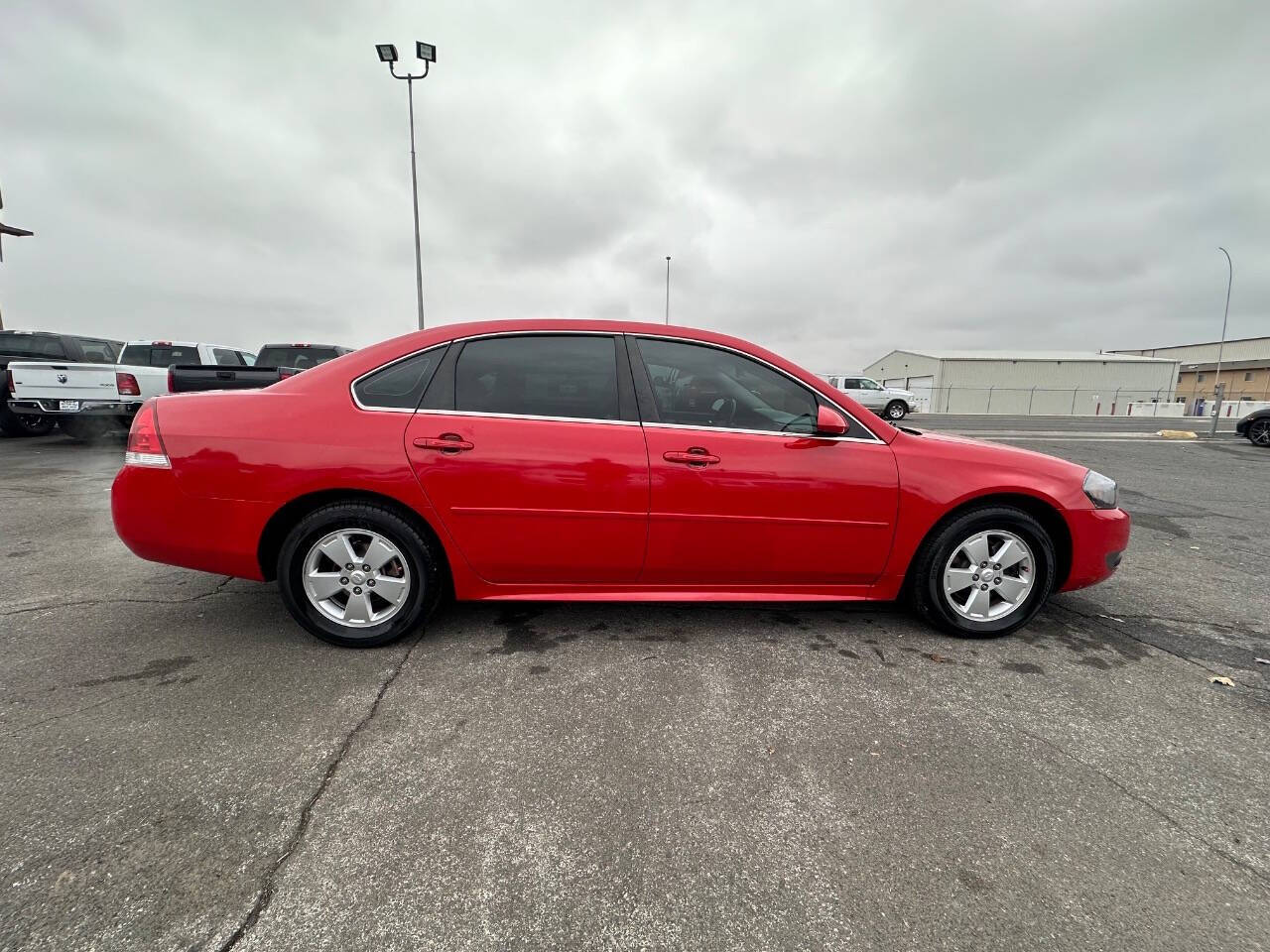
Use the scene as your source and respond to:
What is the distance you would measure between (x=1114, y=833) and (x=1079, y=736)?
51 centimetres

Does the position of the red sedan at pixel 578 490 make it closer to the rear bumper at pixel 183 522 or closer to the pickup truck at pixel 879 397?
the rear bumper at pixel 183 522

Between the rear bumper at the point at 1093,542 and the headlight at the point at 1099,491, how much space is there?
37 millimetres

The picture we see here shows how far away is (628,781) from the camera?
1806mm

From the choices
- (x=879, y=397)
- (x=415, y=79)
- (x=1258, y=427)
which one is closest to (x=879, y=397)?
(x=879, y=397)

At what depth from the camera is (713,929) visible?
1.33 m

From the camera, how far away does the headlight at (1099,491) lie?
2879mm

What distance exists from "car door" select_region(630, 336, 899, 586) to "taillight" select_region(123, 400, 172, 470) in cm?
226

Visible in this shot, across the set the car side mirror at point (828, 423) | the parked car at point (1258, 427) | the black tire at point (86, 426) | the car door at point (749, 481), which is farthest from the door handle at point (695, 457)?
the parked car at point (1258, 427)

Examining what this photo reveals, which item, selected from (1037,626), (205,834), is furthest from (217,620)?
(1037,626)

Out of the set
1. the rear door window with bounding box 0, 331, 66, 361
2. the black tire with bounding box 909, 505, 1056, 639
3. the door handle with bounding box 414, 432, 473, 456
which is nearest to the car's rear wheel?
the black tire with bounding box 909, 505, 1056, 639

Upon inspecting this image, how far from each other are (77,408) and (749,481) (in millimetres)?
10454

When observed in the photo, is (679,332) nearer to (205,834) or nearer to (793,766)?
(793,766)

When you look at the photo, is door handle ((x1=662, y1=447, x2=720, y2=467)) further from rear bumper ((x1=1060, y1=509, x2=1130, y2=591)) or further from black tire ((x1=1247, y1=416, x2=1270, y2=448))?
black tire ((x1=1247, y1=416, x2=1270, y2=448))

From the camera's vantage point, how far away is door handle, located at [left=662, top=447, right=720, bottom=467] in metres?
2.59
